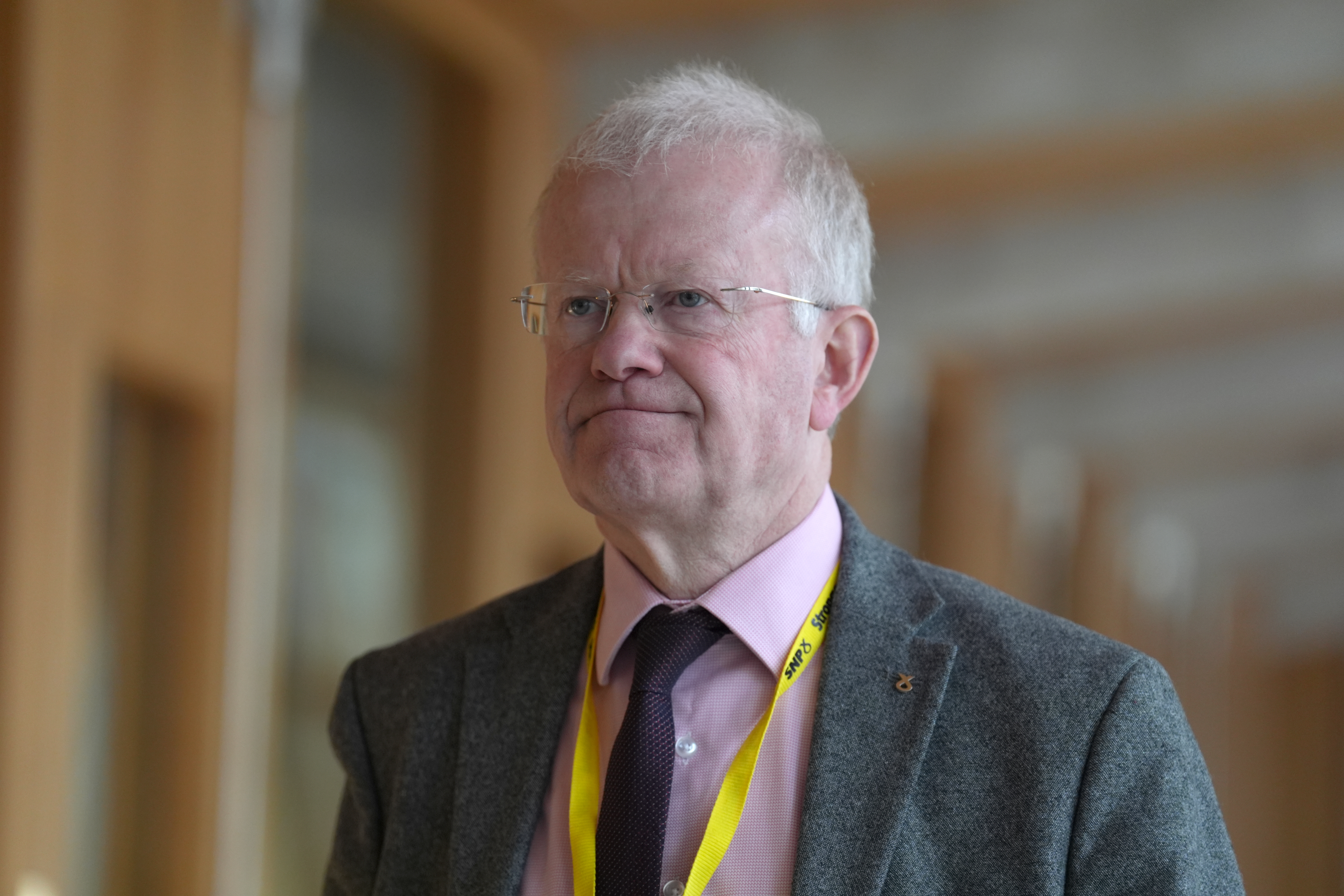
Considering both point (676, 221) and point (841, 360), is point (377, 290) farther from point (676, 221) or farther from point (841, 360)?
point (676, 221)

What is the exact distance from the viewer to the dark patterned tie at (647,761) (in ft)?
6.68

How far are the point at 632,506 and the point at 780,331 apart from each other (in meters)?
0.36

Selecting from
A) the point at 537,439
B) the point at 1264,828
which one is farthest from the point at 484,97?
the point at 1264,828

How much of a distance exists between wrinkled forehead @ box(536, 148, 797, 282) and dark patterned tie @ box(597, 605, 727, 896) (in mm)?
518

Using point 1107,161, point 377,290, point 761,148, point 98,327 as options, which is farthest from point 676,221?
point 1107,161

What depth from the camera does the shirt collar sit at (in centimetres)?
219

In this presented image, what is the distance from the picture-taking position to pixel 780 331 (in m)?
2.26

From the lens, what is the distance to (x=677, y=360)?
2.17 metres

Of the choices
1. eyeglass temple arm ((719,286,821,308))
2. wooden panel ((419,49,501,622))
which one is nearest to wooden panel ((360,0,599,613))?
wooden panel ((419,49,501,622))

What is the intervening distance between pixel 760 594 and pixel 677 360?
369 mm

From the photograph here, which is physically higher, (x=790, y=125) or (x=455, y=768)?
(x=790, y=125)

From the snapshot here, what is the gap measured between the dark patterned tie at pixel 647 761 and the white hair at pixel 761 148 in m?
0.50

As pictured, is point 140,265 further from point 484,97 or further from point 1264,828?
point 1264,828

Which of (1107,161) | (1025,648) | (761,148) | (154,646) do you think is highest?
(1107,161)
